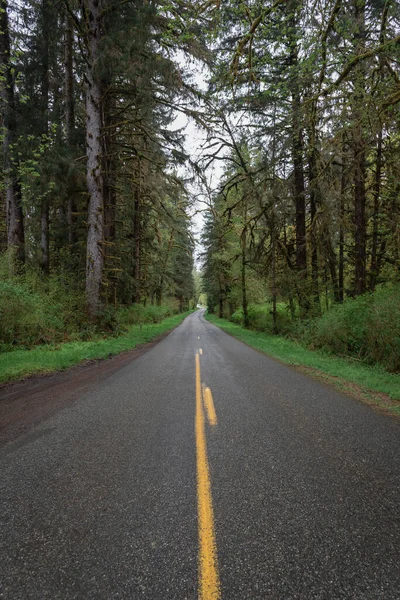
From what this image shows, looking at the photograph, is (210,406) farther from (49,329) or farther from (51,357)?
(49,329)

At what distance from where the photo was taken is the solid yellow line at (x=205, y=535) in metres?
1.59

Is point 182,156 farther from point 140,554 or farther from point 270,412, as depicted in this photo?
point 140,554

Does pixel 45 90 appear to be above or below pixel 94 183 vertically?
above

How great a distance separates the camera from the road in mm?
1654

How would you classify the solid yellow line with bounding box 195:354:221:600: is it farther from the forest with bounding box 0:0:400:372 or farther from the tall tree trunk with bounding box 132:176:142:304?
the tall tree trunk with bounding box 132:176:142:304

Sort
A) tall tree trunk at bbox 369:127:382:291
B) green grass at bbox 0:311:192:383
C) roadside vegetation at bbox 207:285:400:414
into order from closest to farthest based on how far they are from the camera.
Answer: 1. green grass at bbox 0:311:192:383
2. roadside vegetation at bbox 207:285:400:414
3. tall tree trunk at bbox 369:127:382:291

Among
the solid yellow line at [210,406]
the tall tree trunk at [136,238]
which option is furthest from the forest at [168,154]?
the solid yellow line at [210,406]

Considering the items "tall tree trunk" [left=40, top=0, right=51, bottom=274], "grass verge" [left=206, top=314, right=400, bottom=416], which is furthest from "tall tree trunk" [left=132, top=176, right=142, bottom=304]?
"grass verge" [left=206, top=314, right=400, bottom=416]

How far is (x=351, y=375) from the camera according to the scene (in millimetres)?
6941

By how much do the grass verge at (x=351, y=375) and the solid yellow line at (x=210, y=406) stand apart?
301cm

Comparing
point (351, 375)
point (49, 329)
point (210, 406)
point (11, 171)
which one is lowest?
point (351, 375)

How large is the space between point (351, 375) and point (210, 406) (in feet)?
14.5

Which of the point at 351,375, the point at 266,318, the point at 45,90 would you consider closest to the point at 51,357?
the point at 351,375

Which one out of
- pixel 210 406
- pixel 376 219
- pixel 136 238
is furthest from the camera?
pixel 136 238
